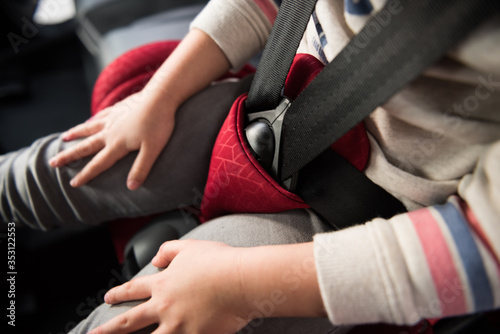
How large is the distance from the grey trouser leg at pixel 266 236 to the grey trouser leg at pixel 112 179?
108 mm

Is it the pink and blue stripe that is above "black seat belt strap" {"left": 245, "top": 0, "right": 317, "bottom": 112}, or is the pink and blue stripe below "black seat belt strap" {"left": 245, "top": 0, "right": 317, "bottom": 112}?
below

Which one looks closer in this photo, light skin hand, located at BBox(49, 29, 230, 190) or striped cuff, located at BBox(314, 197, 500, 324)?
striped cuff, located at BBox(314, 197, 500, 324)

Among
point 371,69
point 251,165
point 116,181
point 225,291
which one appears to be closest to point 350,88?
point 371,69

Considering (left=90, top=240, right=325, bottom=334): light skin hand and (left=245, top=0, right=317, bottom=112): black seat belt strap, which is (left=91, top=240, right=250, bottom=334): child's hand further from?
(left=245, top=0, right=317, bottom=112): black seat belt strap

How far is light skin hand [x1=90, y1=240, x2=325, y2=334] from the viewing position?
1.10 ft

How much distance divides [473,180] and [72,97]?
109 centimetres

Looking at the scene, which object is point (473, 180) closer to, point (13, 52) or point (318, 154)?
point (318, 154)

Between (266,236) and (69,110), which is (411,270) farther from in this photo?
(69,110)

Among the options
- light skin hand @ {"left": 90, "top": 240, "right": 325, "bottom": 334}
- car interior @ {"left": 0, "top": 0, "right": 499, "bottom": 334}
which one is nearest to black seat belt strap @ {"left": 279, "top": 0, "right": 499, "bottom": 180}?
light skin hand @ {"left": 90, "top": 240, "right": 325, "bottom": 334}

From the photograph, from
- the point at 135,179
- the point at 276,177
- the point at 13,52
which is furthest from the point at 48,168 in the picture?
the point at 13,52

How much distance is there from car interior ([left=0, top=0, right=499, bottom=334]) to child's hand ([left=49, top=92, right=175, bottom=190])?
0.13m

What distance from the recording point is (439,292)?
0.95ft

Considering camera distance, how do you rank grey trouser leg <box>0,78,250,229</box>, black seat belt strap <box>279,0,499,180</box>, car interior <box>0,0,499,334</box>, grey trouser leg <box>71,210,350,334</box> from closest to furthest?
black seat belt strap <box>279,0,499,180</box> < grey trouser leg <box>71,210,350,334</box> < grey trouser leg <box>0,78,250,229</box> < car interior <box>0,0,499,334</box>

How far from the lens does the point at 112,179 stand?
0.49 meters
